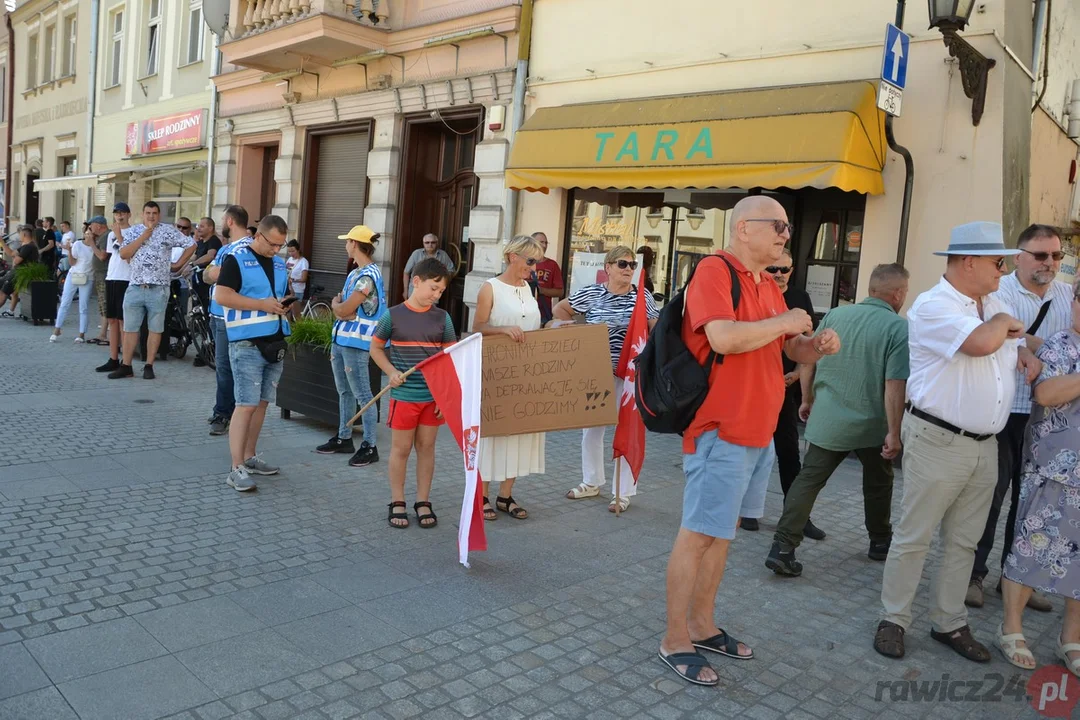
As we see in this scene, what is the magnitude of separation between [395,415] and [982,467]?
305 cm

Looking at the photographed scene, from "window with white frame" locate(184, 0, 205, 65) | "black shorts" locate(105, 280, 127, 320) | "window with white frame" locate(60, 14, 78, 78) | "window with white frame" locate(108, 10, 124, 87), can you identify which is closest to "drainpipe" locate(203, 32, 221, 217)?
"window with white frame" locate(184, 0, 205, 65)

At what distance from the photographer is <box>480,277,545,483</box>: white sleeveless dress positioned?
17.7ft

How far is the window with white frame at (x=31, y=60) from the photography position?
88.6 ft

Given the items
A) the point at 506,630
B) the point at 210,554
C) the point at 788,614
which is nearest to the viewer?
the point at 506,630

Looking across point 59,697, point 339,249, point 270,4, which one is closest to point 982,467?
point 59,697

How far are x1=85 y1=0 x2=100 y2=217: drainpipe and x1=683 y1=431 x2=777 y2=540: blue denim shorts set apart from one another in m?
22.8

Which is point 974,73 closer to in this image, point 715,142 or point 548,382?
A: point 715,142

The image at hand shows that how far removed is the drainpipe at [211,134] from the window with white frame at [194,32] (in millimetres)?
918

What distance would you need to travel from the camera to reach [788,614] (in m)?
4.34

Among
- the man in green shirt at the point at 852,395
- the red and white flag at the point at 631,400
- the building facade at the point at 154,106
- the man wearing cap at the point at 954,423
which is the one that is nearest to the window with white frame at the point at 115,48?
the building facade at the point at 154,106

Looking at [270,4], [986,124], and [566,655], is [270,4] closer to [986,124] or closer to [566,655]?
[986,124]

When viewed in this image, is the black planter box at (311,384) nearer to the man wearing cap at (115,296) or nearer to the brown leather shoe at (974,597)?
the man wearing cap at (115,296)

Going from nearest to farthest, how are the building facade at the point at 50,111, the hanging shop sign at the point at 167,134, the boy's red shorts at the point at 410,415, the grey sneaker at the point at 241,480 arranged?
the boy's red shorts at the point at 410,415 → the grey sneaker at the point at 241,480 → the hanging shop sign at the point at 167,134 → the building facade at the point at 50,111

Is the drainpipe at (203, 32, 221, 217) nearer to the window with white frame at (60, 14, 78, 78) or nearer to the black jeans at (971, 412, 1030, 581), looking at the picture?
the window with white frame at (60, 14, 78, 78)
